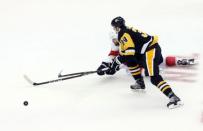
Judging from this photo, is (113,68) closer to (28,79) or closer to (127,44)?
(127,44)

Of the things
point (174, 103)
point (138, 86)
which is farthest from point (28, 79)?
point (174, 103)

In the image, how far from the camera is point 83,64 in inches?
179

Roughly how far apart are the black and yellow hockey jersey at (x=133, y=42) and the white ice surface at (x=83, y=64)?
Result: 371 millimetres

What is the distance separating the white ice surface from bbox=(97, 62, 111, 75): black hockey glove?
0.28 feet

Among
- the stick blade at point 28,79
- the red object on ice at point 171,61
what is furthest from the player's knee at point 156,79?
the stick blade at point 28,79

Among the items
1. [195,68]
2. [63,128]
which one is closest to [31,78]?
[63,128]

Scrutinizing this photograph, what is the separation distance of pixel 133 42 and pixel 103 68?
1.95ft

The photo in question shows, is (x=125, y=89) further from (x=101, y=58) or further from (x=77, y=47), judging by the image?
(x=77, y=47)

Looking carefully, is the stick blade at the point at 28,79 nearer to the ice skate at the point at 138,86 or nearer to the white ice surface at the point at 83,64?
the white ice surface at the point at 83,64

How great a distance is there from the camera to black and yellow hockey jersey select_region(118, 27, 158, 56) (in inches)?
141

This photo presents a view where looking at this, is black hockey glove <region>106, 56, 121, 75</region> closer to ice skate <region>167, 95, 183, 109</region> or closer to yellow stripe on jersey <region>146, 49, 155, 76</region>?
yellow stripe on jersey <region>146, 49, 155, 76</region>

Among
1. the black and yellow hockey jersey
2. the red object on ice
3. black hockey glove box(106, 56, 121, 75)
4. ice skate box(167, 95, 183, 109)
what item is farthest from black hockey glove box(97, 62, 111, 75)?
ice skate box(167, 95, 183, 109)

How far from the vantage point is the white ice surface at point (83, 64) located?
3.35 meters

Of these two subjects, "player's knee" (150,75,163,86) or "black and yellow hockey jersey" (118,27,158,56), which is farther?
"black and yellow hockey jersey" (118,27,158,56)
